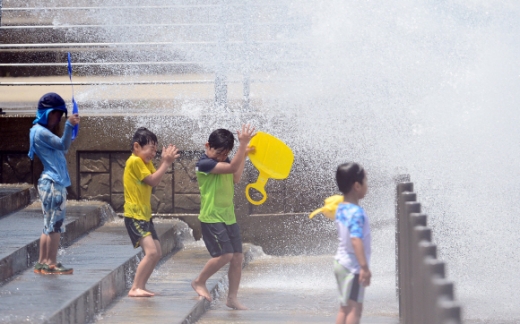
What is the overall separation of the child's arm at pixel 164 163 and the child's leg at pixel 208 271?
26.5 inches

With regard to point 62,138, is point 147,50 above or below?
above

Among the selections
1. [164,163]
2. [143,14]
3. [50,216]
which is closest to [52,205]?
[50,216]

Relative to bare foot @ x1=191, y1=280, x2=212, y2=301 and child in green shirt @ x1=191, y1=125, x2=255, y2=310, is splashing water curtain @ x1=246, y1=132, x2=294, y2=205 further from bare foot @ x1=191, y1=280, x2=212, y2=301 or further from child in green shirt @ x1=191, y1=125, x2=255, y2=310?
bare foot @ x1=191, y1=280, x2=212, y2=301

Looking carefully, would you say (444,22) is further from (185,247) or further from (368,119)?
(185,247)

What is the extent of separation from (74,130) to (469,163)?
4.68 metres

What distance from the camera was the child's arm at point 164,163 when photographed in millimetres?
5680

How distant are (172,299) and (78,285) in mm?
786

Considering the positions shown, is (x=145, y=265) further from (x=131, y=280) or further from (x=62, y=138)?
(x=62, y=138)

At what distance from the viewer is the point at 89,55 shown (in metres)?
9.93

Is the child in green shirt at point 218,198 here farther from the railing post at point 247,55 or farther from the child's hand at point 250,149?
the railing post at point 247,55

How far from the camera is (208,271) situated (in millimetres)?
5832

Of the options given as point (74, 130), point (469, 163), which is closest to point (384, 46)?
point (469, 163)

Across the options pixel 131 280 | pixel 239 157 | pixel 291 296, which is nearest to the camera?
pixel 239 157

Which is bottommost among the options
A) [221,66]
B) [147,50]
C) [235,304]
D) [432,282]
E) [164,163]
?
[235,304]
